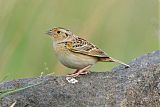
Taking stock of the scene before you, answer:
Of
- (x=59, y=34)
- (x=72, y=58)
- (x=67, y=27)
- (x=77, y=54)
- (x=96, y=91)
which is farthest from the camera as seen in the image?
(x=67, y=27)

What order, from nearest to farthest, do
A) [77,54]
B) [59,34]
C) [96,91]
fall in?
[96,91] → [77,54] → [59,34]

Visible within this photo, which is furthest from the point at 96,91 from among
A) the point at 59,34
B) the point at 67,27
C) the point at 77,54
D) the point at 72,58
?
the point at 67,27

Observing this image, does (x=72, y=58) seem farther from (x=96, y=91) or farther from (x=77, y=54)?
(x=96, y=91)

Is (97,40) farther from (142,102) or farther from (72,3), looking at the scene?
(142,102)

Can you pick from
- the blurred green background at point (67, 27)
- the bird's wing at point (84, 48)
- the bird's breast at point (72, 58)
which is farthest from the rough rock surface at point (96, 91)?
the blurred green background at point (67, 27)

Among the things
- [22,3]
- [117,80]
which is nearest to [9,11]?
[22,3]

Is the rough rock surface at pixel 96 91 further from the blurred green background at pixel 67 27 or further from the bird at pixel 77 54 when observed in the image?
the blurred green background at pixel 67 27
